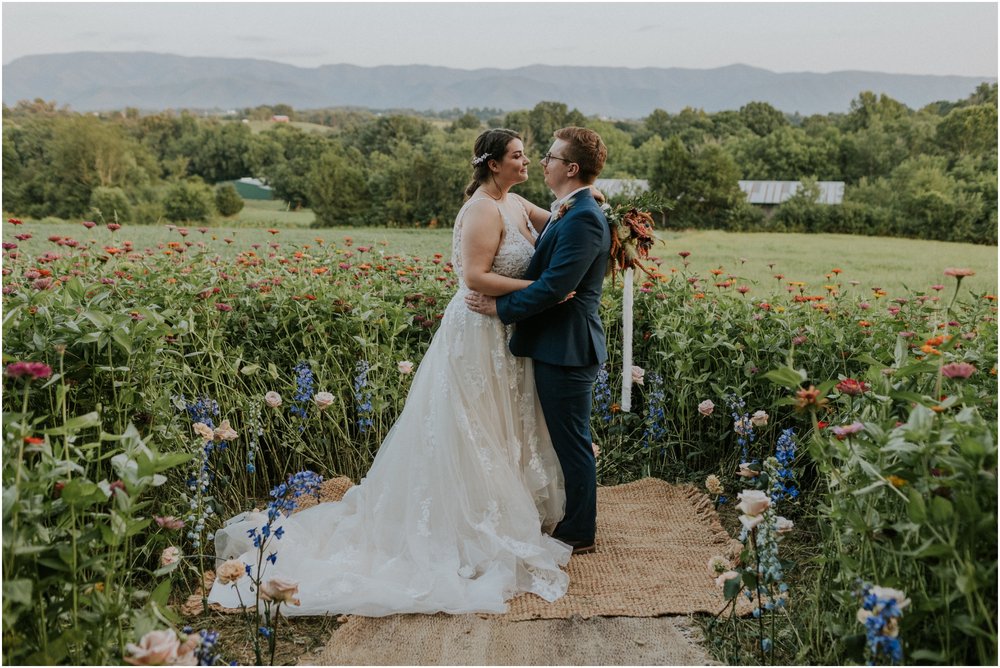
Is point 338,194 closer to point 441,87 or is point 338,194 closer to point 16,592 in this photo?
point 441,87

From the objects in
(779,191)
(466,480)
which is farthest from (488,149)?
(779,191)

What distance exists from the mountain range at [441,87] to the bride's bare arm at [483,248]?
A: 26.5 metres

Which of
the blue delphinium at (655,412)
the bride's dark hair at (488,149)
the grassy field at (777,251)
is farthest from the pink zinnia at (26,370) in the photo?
the grassy field at (777,251)

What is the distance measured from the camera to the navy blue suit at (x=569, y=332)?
3.03 m

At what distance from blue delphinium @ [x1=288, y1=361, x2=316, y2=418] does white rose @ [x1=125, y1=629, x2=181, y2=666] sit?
77.2 inches

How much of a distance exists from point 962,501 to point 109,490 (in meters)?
2.09

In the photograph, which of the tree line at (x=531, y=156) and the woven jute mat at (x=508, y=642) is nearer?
the woven jute mat at (x=508, y=642)

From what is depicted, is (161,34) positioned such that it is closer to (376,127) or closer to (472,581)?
(376,127)

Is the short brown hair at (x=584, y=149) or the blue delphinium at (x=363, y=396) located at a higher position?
the short brown hair at (x=584, y=149)

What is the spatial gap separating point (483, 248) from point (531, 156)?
62.5 feet

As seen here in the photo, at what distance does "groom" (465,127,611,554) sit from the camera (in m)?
3.04

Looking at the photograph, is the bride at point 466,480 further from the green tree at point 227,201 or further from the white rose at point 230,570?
the green tree at point 227,201

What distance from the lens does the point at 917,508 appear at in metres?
1.77

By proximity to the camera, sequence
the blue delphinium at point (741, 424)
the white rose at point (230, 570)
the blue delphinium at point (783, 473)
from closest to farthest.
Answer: the white rose at point (230, 570), the blue delphinium at point (783, 473), the blue delphinium at point (741, 424)
